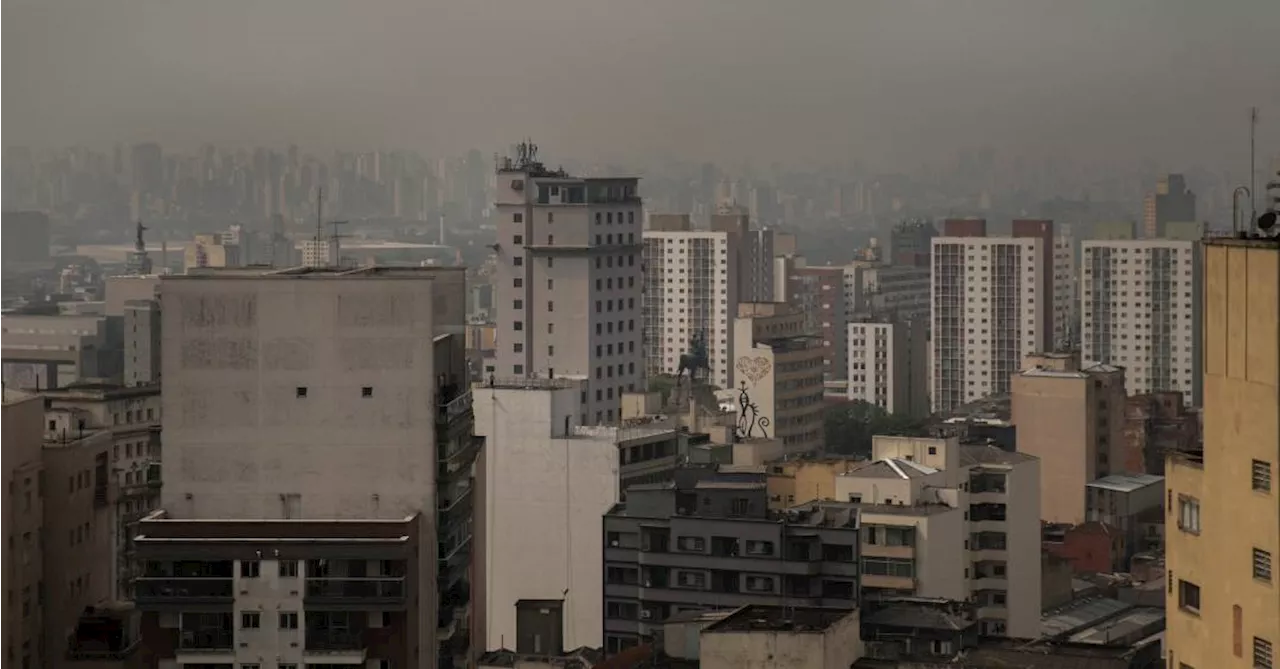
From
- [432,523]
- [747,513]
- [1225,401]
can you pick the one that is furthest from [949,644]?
[1225,401]

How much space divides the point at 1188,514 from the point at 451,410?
3503 millimetres

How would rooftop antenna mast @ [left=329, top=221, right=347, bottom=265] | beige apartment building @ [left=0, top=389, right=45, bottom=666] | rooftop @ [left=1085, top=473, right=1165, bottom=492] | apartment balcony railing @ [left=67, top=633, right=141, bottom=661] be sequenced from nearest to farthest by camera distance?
beige apartment building @ [left=0, top=389, right=45, bottom=666] → apartment balcony railing @ [left=67, top=633, right=141, bottom=661] → rooftop antenna mast @ [left=329, top=221, right=347, bottom=265] → rooftop @ [left=1085, top=473, right=1165, bottom=492]

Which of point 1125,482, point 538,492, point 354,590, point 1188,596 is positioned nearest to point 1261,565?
point 1188,596

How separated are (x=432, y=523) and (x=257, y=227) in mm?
11309

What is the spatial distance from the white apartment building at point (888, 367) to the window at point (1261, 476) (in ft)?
77.4

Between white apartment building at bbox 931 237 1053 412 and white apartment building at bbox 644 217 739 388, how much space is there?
2864mm

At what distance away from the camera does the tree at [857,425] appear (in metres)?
23.0

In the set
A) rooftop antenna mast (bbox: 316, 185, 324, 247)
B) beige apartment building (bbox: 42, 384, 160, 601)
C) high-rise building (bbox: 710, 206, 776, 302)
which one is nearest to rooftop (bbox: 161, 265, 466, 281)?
beige apartment building (bbox: 42, 384, 160, 601)

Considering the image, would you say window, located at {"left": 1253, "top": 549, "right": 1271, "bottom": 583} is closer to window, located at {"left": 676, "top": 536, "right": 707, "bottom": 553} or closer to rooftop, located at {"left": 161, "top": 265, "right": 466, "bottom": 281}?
rooftop, located at {"left": 161, "top": 265, "right": 466, "bottom": 281}

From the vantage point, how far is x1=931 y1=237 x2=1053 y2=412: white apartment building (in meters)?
30.7

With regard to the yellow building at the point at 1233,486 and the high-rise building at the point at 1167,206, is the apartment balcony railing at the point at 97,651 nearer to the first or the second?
the yellow building at the point at 1233,486

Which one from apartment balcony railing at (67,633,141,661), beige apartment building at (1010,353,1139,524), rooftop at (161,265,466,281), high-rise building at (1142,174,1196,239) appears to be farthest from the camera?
high-rise building at (1142,174,1196,239)

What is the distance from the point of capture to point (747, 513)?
1035 centimetres

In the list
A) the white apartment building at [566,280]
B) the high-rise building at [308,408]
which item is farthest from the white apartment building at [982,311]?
the high-rise building at [308,408]
